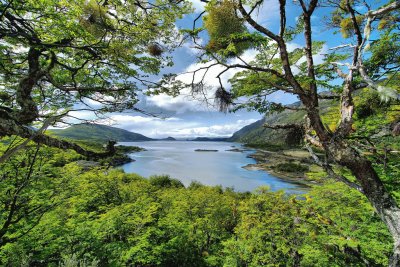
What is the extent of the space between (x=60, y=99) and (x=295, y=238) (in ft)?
56.4

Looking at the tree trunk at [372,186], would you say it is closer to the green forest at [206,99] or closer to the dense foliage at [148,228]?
the green forest at [206,99]

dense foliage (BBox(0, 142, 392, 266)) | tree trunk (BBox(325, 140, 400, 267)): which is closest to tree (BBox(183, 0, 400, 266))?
tree trunk (BBox(325, 140, 400, 267))

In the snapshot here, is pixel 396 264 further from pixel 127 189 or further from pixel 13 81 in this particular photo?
pixel 127 189

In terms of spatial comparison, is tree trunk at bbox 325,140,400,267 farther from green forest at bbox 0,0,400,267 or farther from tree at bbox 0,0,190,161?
tree at bbox 0,0,190,161

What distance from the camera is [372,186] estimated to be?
4.20 meters

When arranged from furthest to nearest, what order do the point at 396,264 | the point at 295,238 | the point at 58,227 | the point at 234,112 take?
the point at 295,238
the point at 58,227
the point at 234,112
the point at 396,264

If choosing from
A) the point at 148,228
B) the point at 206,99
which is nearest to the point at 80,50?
the point at 206,99

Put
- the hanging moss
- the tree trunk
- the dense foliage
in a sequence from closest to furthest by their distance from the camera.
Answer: the tree trunk, the hanging moss, the dense foliage

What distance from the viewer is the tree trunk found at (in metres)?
3.88

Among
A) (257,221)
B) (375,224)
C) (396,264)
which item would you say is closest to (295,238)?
(257,221)

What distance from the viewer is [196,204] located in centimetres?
2431

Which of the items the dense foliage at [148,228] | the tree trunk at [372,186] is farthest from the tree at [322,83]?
the dense foliage at [148,228]

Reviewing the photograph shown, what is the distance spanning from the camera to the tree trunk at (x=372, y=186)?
3.88m

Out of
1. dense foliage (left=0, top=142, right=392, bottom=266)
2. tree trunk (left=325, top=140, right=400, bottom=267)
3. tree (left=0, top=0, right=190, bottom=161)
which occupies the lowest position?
dense foliage (left=0, top=142, right=392, bottom=266)
